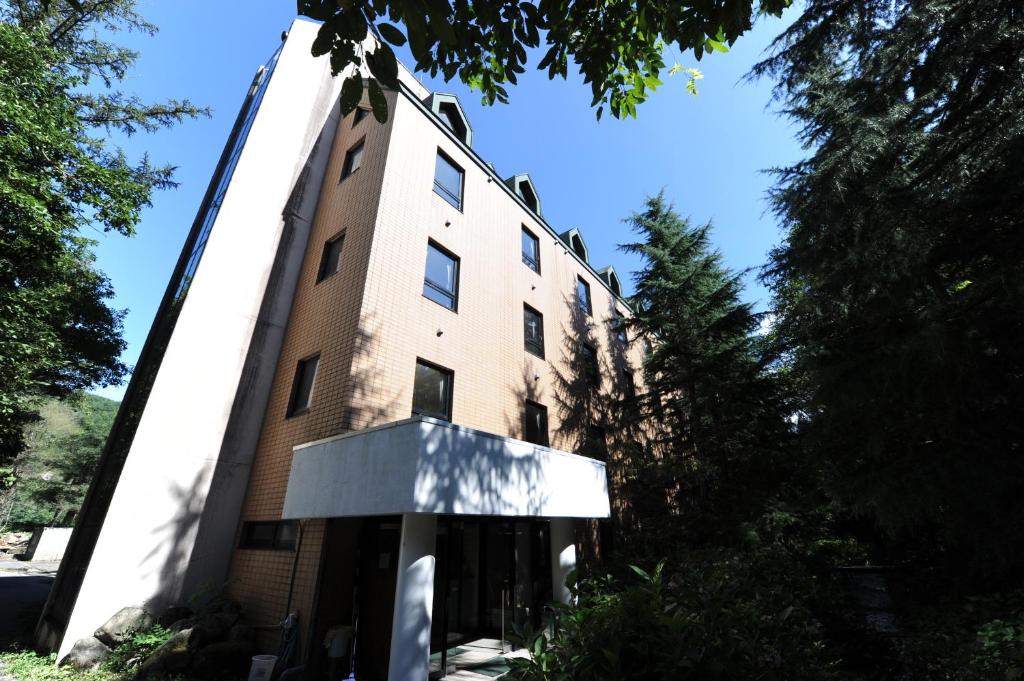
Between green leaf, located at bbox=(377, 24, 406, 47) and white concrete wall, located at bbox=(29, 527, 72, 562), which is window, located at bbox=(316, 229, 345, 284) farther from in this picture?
white concrete wall, located at bbox=(29, 527, 72, 562)

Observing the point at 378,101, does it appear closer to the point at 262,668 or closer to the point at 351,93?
the point at 351,93

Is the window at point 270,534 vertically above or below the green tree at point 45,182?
below

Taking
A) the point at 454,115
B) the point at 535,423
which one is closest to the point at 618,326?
the point at 535,423

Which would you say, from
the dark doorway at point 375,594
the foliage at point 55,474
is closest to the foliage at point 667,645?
the dark doorway at point 375,594

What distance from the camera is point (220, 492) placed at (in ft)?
29.7

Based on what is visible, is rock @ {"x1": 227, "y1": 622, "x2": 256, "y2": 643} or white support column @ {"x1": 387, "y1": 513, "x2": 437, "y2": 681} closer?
white support column @ {"x1": 387, "y1": 513, "x2": 437, "y2": 681}

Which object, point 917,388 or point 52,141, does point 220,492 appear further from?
point 917,388

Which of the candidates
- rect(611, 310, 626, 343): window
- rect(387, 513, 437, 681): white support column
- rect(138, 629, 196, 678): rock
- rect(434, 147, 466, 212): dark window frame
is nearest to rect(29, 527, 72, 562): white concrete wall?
rect(138, 629, 196, 678): rock

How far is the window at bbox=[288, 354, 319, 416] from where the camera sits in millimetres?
9336

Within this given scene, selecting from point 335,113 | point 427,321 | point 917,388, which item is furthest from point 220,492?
point 917,388

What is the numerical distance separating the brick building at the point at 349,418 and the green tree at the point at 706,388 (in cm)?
319

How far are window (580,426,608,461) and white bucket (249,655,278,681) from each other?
9.59 m

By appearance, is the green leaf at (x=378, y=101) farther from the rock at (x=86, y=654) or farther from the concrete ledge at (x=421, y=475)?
the rock at (x=86, y=654)

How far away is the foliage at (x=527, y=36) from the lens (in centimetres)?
227
